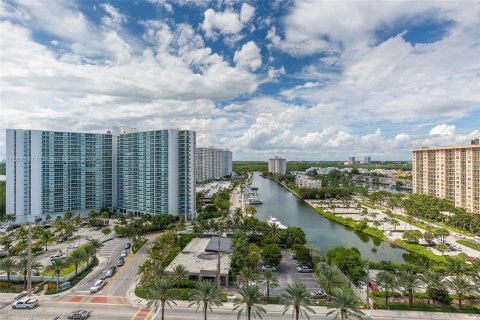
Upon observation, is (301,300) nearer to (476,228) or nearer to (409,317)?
(409,317)

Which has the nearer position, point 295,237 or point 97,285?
point 97,285

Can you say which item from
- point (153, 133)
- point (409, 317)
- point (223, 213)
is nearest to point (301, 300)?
point (409, 317)

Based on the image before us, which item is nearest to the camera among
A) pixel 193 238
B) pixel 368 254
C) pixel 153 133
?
pixel 368 254

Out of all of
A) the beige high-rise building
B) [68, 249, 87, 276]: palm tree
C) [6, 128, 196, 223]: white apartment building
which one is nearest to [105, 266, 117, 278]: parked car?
[68, 249, 87, 276]: palm tree

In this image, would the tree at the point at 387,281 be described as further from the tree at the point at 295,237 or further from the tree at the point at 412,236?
the tree at the point at 412,236

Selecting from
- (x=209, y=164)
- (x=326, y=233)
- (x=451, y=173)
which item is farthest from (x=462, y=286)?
(x=209, y=164)

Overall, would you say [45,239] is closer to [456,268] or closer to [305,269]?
[305,269]
